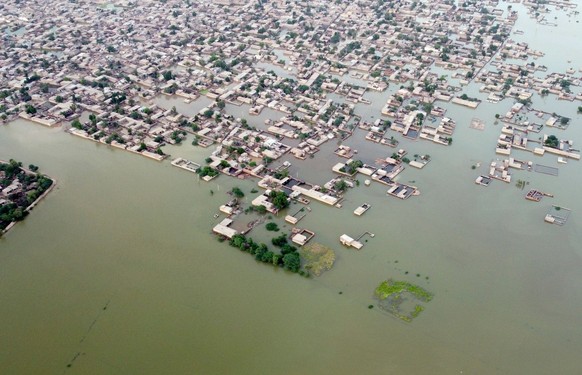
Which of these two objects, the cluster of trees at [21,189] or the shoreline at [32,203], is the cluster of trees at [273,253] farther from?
the cluster of trees at [21,189]

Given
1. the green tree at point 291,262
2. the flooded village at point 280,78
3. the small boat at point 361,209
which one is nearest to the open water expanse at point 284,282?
the small boat at point 361,209

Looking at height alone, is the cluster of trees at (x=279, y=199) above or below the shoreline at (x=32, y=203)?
above

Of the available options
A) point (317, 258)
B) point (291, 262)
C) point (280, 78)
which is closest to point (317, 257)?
point (317, 258)

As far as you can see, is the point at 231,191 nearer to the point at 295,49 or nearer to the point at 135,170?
the point at 135,170

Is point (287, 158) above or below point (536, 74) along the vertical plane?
below

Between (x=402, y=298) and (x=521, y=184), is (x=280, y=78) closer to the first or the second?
(x=521, y=184)

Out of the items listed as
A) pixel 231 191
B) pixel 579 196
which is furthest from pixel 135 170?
pixel 579 196

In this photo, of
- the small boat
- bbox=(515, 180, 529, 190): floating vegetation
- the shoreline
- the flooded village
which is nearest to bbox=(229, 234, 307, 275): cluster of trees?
the flooded village
